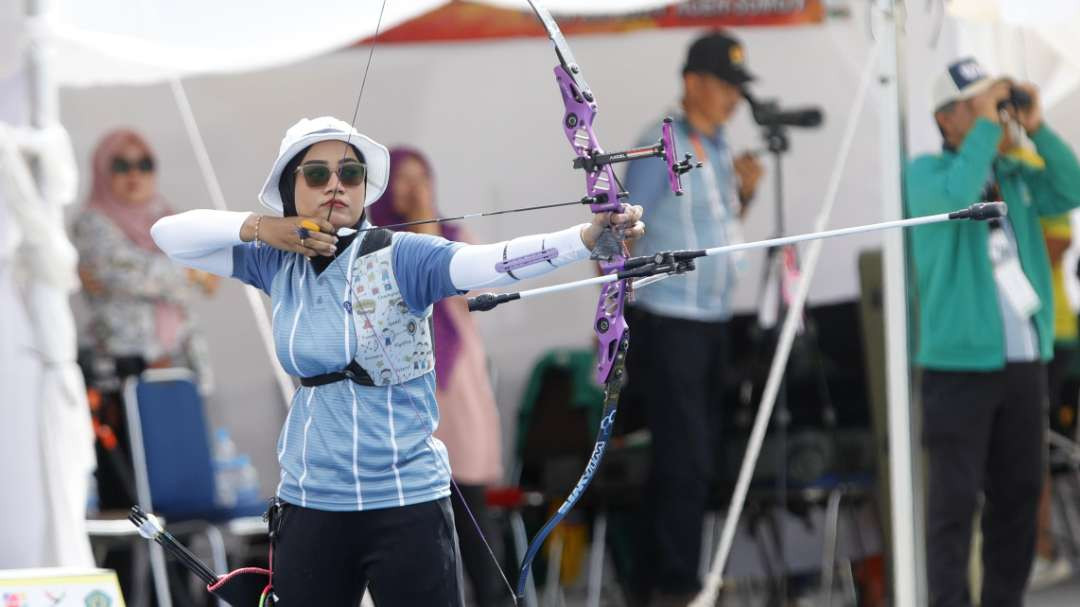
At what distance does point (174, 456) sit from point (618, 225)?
2.87 meters

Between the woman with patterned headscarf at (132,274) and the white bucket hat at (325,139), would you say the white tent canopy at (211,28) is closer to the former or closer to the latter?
the woman with patterned headscarf at (132,274)

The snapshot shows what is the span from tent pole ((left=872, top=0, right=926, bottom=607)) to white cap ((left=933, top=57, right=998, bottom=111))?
102 mm

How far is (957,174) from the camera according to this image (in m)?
3.93

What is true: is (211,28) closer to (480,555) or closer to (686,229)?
(686,229)

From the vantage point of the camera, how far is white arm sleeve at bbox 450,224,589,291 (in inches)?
96.2

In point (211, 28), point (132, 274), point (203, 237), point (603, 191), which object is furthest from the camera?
point (132, 274)

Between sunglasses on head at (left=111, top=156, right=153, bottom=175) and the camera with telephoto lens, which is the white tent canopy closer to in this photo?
sunglasses on head at (left=111, top=156, right=153, bottom=175)

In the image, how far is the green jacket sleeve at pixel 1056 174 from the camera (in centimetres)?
415

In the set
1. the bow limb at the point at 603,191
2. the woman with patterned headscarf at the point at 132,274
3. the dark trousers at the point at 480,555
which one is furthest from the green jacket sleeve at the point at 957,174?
the woman with patterned headscarf at the point at 132,274

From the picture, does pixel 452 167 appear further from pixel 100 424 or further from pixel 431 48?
pixel 100 424

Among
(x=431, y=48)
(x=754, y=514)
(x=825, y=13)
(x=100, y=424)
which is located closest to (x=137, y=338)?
(x=100, y=424)

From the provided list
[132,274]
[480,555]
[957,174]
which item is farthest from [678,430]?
[132,274]

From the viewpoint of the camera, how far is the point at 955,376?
4074 millimetres

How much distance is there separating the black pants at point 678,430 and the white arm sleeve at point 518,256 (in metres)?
2.34
